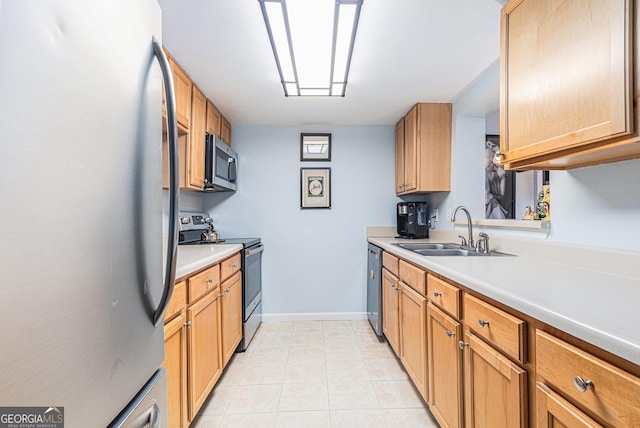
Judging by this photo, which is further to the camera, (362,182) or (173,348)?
(362,182)

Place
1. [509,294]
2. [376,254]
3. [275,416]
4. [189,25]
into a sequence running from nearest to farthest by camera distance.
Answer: [509,294], [189,25], [275,416], [376,254]

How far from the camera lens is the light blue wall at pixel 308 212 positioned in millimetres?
3143

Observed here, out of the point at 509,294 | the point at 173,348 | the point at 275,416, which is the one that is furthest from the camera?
the point at 275,416

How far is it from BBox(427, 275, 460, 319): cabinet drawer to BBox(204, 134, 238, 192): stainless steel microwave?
6.03 ft

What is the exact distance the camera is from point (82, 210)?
0.45m

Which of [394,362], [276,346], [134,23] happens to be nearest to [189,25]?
[134,23]

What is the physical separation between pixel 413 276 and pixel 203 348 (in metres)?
1.30

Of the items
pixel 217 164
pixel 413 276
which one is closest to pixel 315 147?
pixel 217 164

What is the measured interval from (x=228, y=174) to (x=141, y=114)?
2177mm

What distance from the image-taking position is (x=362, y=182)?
10.5 feet

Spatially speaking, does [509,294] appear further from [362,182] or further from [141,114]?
[362,182]

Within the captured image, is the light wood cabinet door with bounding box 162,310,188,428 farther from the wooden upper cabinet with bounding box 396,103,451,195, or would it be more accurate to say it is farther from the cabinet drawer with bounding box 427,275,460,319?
the wooden upper cabinet with bounding box 396,103,451,195

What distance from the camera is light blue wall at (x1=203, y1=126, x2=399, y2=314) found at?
314cm

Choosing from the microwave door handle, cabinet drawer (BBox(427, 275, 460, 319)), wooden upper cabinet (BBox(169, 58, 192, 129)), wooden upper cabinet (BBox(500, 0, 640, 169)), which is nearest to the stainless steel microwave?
the microwave door handle
